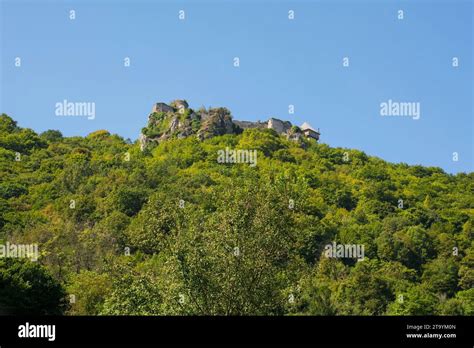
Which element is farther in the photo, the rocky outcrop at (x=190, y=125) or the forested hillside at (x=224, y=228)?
the rocky outcrop at (x=190, y=125)

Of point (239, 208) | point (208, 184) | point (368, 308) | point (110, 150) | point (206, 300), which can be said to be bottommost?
point (368, 308)

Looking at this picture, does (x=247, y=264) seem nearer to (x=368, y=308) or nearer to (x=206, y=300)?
(x=206, y=300)

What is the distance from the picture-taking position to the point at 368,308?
57.9 m

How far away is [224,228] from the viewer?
2789 cm

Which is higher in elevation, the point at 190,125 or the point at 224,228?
the point at 190,125

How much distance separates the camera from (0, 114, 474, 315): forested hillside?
2725 centimetres

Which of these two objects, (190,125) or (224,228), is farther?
(190,125)

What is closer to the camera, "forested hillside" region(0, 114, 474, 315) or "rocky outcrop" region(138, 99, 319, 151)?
"forested hillside" region(0, 114, 474, 315)

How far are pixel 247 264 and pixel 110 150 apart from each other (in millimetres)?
97269

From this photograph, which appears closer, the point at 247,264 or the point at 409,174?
the point at 247,264

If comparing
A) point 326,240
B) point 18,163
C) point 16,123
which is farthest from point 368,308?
point 16,123

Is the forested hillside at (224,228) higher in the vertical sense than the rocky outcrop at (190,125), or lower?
lower

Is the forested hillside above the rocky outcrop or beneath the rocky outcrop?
beneath

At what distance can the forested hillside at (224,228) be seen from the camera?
27.2 m
